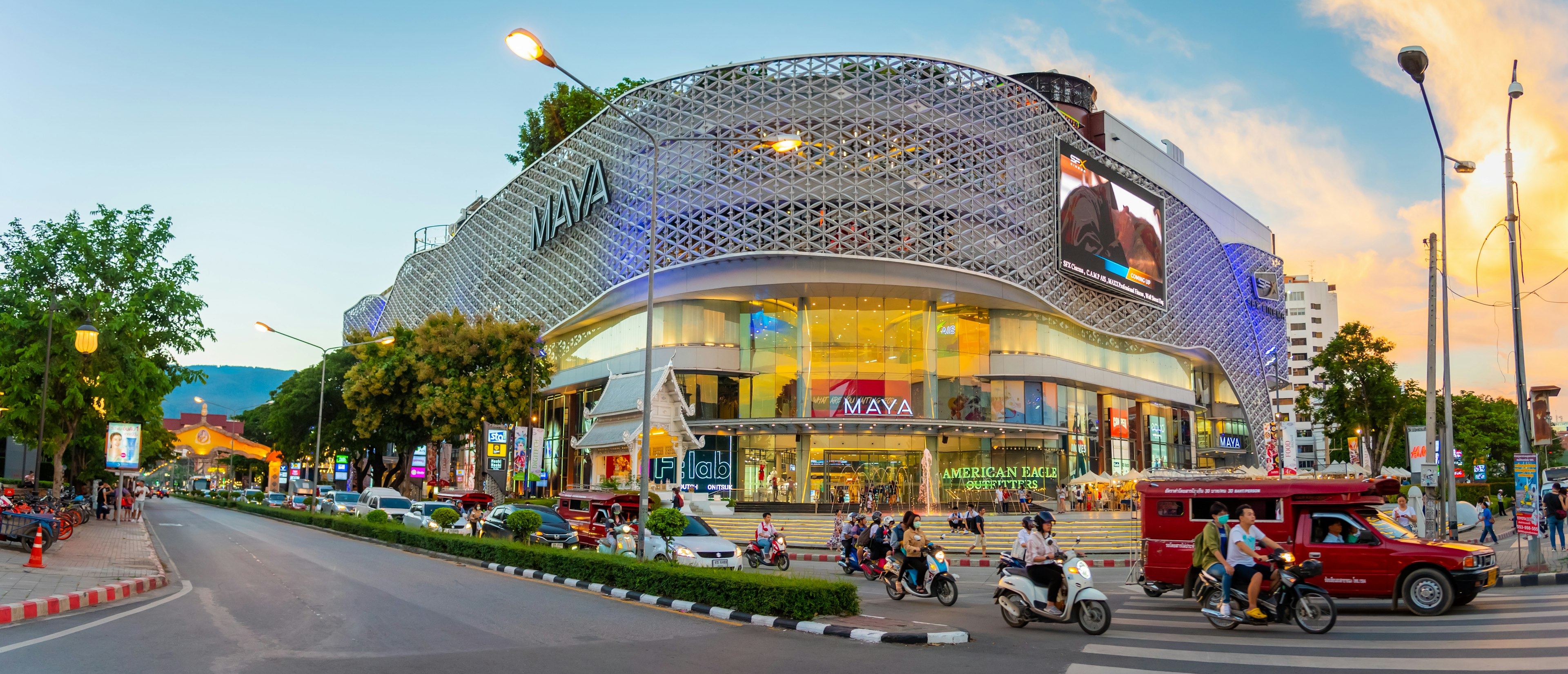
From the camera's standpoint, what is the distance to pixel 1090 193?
5269cm

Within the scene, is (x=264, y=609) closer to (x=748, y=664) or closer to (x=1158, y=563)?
(x=748, y=664)

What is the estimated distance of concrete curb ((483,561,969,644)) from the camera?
36.0 feet

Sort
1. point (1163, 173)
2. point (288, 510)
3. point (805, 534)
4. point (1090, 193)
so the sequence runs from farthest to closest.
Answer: point (1163, 173), point (1090, 193), point (288, 510), point (805, 534)

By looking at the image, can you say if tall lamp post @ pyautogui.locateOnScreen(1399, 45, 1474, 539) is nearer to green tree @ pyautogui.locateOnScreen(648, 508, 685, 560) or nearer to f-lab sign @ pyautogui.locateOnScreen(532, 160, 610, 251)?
green tree @ pyautogui.locateOnScreen(648, 508, 685, 560)

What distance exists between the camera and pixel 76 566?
1842 cm

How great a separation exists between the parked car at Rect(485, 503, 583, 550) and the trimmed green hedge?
1.16 metres

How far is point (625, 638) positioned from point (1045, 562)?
5246 millimetres

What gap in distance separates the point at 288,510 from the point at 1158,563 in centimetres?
4358

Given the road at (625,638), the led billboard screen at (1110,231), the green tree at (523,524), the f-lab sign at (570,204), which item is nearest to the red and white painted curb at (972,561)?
the green tree at (523,524)

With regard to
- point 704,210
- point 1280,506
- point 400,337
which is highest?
point 704,210

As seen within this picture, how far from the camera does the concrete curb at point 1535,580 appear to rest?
56.4ft

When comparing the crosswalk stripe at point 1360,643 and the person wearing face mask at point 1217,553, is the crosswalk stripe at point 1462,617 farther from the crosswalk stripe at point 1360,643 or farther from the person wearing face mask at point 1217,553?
the crosswalk stripe at point 1360,643

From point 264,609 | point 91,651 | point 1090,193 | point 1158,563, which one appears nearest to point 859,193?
point 1090,193

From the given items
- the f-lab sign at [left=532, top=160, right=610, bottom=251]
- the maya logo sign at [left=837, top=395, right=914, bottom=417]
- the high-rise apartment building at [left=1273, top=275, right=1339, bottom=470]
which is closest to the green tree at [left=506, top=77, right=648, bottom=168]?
the f-lab sign at [left=532, top=160, right=610, bottom=251]
